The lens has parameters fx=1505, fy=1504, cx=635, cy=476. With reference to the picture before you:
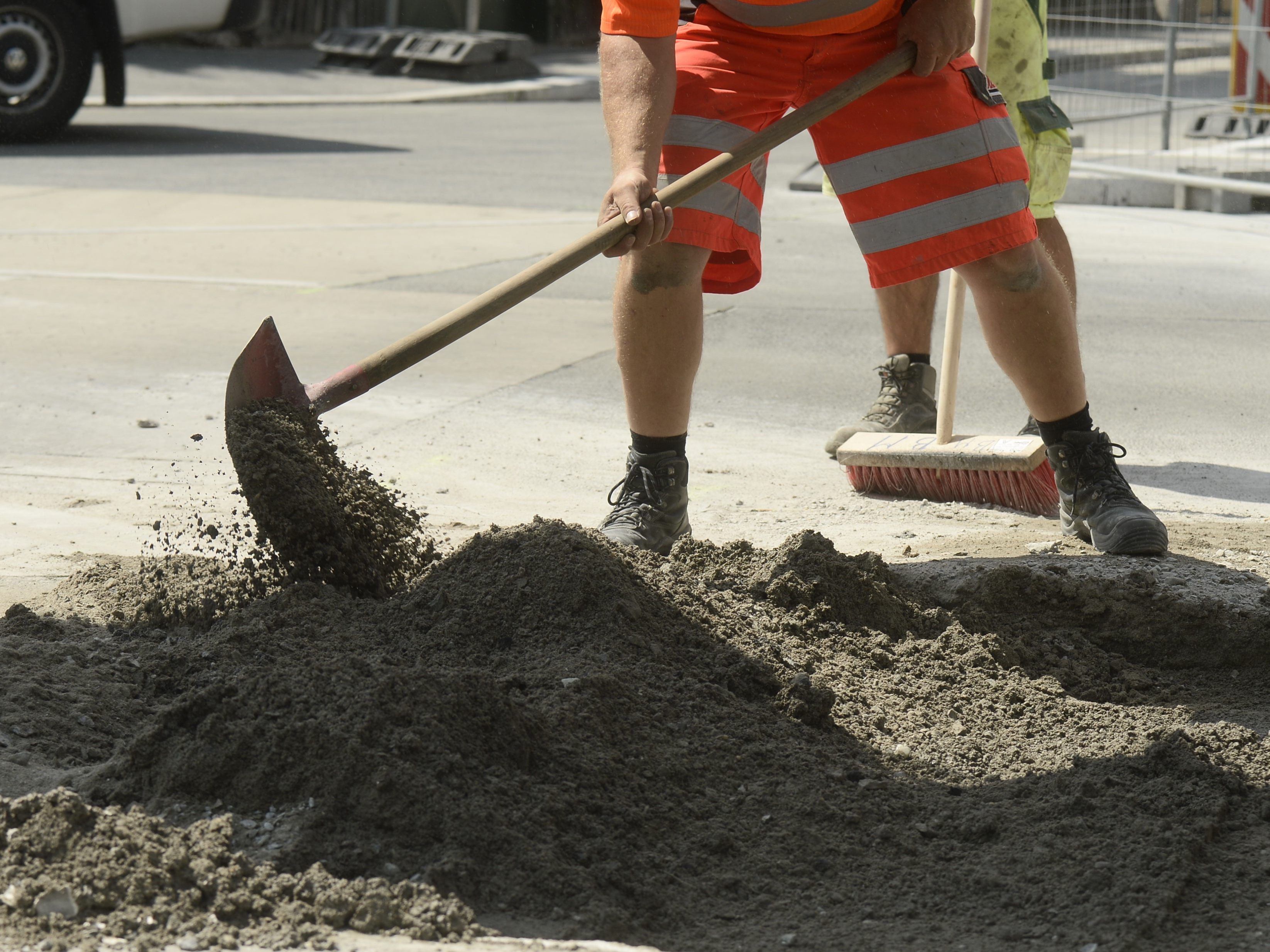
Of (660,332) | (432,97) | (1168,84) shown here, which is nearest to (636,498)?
(660,332)

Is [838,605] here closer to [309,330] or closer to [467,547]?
[467,547]

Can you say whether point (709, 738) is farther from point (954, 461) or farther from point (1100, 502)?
point (954, 461)

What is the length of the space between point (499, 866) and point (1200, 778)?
3.52 feet

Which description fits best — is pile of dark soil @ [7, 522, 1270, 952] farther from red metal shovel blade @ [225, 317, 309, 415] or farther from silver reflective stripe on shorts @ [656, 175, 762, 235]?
silver reflective stripe on shorts @ [656, 175, 762, 235]

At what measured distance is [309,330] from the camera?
225 inches

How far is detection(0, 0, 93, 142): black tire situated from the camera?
34.1 feet

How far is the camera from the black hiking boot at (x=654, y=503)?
3252 mm

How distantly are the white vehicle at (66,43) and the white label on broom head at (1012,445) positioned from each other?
8753 mm

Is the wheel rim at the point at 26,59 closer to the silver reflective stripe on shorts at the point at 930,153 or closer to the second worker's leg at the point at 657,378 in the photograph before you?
the second worker's leg at the point at 657,378

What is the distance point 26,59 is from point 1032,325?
924cm

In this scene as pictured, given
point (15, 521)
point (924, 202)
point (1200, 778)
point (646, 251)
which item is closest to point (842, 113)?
point (924, 202)

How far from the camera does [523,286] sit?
285 centimetres

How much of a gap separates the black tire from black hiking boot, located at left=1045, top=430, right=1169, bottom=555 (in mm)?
9124

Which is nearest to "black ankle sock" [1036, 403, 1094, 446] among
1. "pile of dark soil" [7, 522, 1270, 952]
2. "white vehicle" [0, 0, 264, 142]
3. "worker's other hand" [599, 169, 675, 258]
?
"pile of dark soil" [7, 522, 1270, 952]
